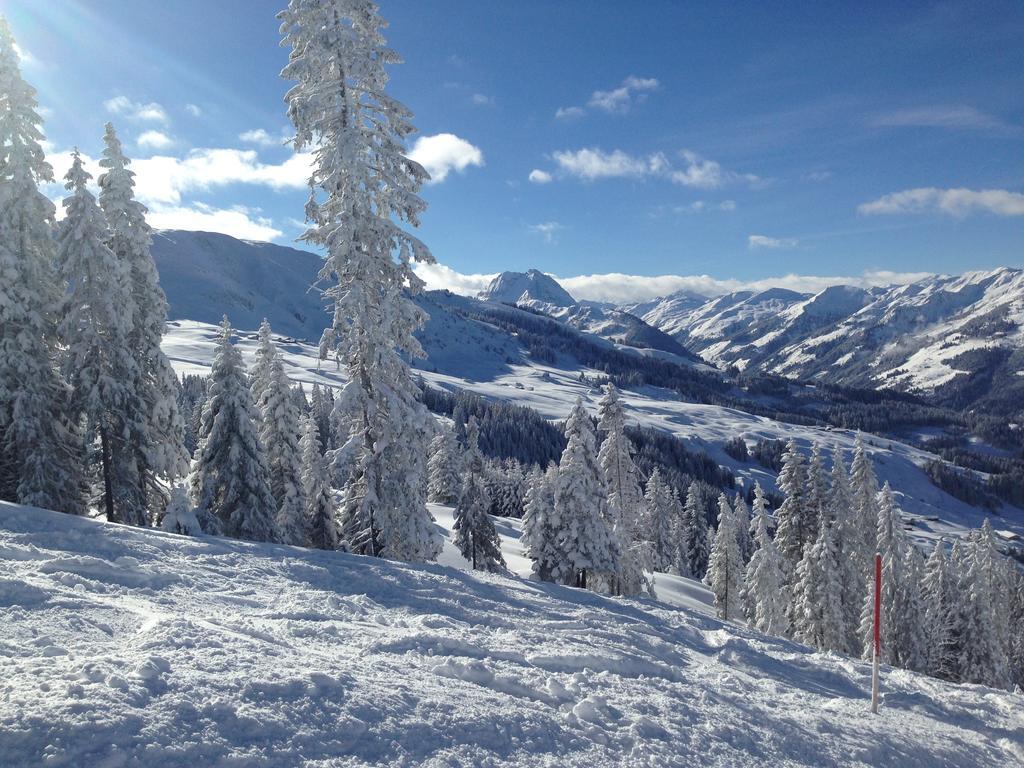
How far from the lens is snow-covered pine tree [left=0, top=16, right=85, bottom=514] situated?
18.9m

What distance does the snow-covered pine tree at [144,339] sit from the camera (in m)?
20.6

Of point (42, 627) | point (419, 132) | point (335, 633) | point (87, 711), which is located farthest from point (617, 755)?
point (419, 132)

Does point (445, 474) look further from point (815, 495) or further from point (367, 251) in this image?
point (367, 251)

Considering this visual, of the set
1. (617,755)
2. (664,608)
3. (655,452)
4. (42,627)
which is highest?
(42,627)

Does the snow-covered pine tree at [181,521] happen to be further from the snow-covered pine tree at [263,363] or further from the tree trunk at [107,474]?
the snow-covered pine tree at [263,363]

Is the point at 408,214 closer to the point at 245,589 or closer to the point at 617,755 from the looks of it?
the point at 245,589

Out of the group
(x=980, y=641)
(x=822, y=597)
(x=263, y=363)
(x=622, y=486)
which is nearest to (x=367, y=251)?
(x=263, y=363)

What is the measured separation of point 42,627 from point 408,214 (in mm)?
13640

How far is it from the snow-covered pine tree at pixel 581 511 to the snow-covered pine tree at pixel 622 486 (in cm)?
380

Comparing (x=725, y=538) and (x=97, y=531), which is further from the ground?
(x=97, y=531)

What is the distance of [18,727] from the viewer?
4.53 meters

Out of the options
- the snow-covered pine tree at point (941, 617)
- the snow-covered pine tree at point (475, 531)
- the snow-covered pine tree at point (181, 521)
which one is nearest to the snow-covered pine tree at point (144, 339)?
the snow-covered pine tree at point (181, 521)

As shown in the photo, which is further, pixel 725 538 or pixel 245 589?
pixel 725 538

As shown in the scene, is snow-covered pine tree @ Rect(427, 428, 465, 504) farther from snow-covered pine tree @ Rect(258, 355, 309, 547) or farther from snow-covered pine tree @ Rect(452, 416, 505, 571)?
snow-covered pine tree @ Rect(258, 355, 309, 547)
